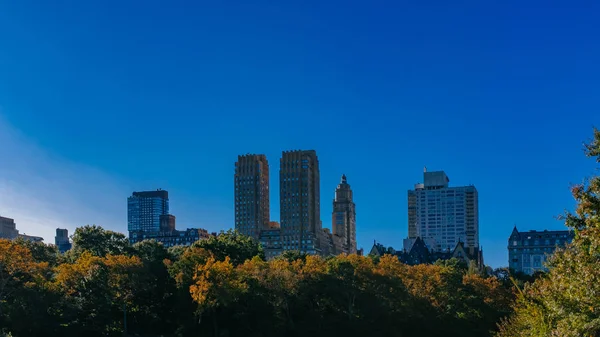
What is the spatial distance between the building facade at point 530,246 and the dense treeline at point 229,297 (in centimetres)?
10177

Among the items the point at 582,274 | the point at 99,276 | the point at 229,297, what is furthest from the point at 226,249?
the point at 582,274

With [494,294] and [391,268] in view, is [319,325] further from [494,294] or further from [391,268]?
[494,294]

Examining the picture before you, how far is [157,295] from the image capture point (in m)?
53.1

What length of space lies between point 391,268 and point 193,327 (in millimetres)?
20466

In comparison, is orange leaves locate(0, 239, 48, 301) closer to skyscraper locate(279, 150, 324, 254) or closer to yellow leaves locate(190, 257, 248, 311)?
yellow leaves locate(190, 257, 248, 311)

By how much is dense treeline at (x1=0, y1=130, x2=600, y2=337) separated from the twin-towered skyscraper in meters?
83.3

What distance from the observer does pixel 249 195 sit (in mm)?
152500

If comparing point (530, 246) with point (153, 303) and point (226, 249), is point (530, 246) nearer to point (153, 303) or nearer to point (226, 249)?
point (226, 249)

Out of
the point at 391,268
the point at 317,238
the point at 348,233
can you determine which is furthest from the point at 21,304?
the point at 348,233

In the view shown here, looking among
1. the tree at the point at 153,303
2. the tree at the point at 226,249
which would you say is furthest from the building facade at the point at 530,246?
the tree at the point at 153,303

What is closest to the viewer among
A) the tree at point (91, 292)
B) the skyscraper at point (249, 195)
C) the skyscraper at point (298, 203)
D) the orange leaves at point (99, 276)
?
the tree at point (91, 292)

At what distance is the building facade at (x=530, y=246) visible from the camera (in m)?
153

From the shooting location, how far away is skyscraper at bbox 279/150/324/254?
14388cm

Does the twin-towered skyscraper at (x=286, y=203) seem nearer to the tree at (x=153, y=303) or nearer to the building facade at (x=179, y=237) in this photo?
the building facade at (x=179, y=237)
